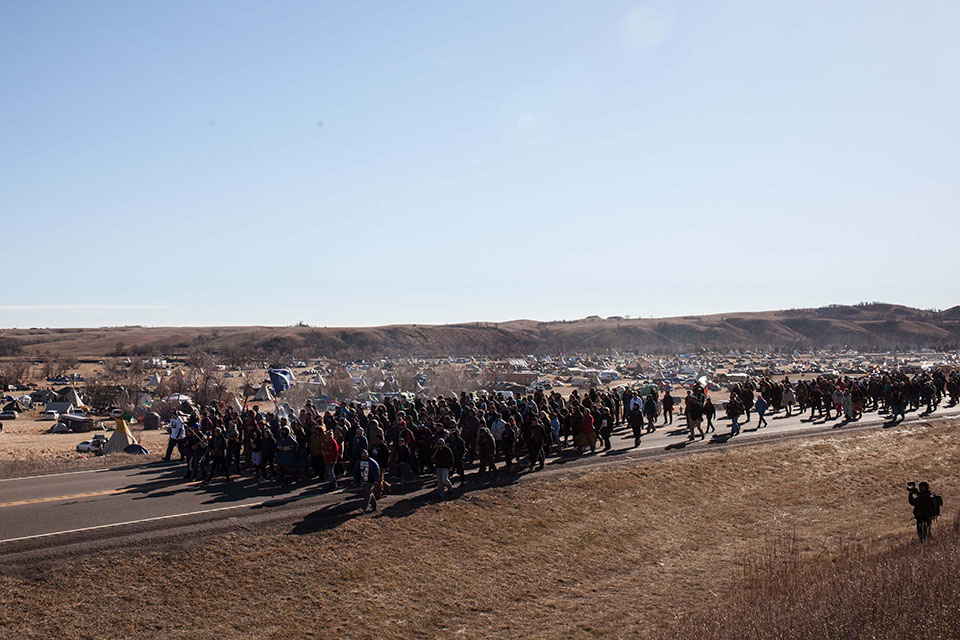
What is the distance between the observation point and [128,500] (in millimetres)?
15000

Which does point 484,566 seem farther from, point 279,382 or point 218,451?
point 279,382

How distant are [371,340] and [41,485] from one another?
165 m

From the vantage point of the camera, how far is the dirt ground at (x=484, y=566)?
405 inches

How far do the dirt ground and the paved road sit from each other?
1.32 meters

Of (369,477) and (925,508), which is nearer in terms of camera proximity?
(925,508)

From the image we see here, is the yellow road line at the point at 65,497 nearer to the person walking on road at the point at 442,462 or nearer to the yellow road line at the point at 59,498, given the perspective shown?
the yellow road line at the point at 59,498

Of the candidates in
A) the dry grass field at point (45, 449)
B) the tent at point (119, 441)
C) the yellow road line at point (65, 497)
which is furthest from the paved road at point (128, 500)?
the tent at point (119, 441)

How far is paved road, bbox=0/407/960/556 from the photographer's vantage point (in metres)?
12.7

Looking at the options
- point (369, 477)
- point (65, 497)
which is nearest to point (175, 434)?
point (65, 497)

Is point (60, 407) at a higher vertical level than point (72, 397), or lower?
lower

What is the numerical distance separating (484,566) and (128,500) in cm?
838

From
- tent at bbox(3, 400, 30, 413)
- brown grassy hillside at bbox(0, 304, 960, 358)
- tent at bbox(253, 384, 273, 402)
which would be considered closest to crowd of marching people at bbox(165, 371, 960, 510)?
tent at bbox(253, 384, 273, 402)

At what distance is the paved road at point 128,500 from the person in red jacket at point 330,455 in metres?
0.34

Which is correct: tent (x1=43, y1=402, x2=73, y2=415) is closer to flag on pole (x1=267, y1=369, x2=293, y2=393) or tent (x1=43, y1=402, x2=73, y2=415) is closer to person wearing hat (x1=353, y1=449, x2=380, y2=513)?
flag on pole (x1=267, y1=369, x2=293, y2=393)
